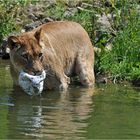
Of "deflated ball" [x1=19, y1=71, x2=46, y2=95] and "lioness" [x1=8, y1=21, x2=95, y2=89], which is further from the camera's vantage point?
"lioness" [x1=8, y1=21, x2=95, y2=89]

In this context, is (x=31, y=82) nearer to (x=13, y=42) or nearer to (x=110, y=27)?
(x=13, y=42)

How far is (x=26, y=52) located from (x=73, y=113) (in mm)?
1856

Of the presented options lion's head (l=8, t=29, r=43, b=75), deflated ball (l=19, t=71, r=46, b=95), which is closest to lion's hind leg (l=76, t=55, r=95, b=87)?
lion's head (l=8, t=29, r=43, b=75)

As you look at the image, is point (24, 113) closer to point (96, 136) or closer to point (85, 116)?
point (85, 116)

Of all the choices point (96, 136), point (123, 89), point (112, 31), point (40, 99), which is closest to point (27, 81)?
point (40, 99)

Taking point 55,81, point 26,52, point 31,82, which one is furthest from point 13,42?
point 55,81

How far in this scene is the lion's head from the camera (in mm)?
11289

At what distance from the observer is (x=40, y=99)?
1126 centimetres

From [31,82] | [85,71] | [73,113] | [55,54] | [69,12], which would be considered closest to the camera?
[73,113]

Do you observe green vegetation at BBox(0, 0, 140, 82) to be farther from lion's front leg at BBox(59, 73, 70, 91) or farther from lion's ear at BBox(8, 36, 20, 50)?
lion's ear at BBox(8, 36, 20, 50)

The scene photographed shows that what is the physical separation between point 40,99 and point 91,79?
2050 mm

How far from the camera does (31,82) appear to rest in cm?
1110

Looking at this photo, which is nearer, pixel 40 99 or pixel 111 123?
pixel 111 123

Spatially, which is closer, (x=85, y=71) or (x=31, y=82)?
(x=31, y=82)
